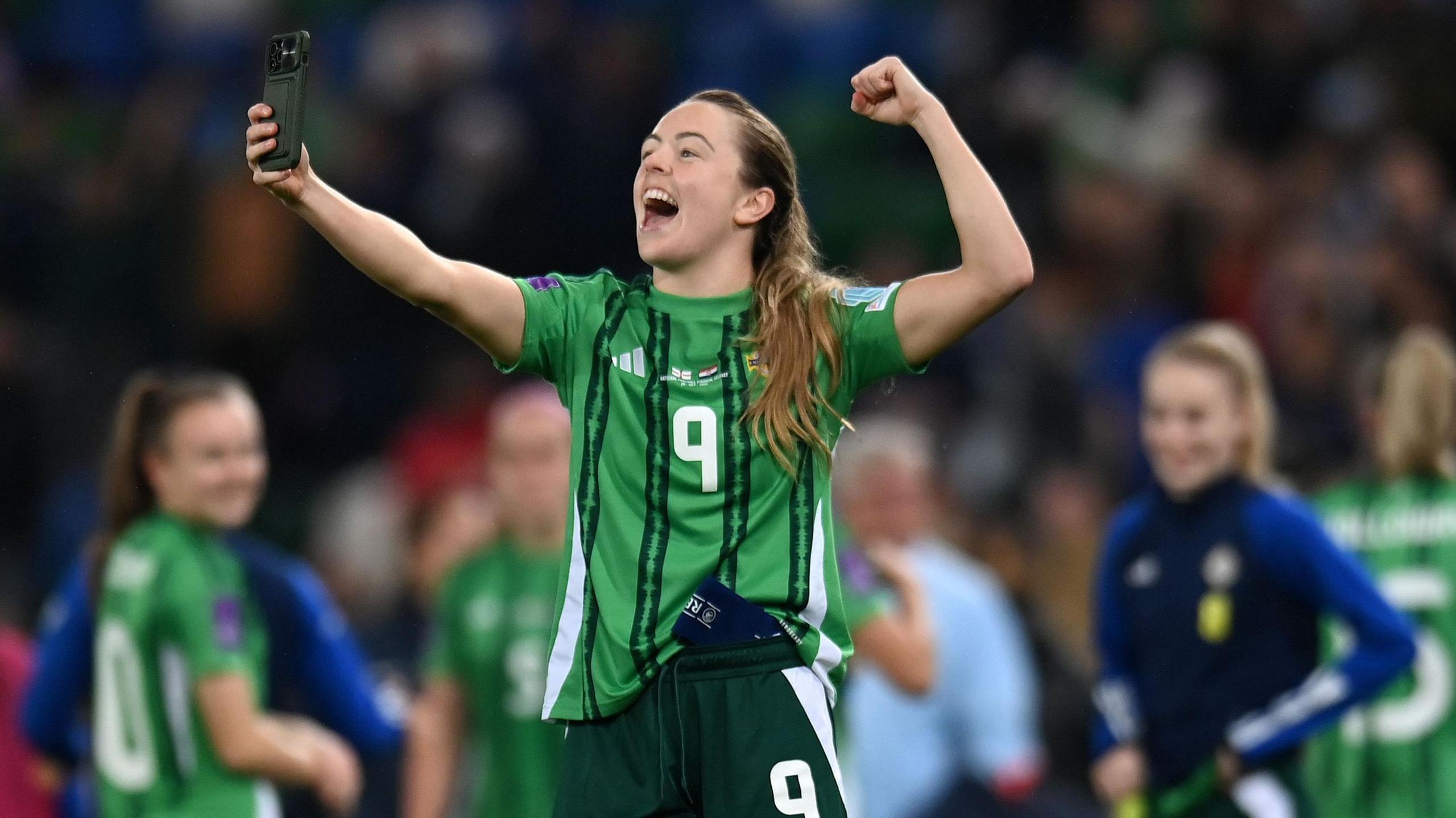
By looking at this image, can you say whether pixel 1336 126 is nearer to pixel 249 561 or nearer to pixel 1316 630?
pixel 1316 630

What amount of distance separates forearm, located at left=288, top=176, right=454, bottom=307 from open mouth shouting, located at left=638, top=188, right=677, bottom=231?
1.37 ft

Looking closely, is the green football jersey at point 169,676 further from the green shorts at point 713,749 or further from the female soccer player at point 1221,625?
the female soccer player at point 1221,625

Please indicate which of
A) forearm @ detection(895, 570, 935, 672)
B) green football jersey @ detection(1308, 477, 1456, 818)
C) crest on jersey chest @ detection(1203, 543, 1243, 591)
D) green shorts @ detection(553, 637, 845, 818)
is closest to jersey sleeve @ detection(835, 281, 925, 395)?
green shorts @ detection(553, 637, 845, 818)

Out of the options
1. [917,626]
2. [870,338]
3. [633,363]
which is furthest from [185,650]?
[870,338]

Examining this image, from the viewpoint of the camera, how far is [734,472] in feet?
11.7

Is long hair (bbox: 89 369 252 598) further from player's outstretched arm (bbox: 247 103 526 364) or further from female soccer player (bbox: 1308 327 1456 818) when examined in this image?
female soccer player (bbox: 1308 327 1456 818)

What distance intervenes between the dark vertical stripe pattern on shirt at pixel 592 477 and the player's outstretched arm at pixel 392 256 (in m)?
0.17

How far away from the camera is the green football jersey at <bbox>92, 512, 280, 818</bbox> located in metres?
5.18

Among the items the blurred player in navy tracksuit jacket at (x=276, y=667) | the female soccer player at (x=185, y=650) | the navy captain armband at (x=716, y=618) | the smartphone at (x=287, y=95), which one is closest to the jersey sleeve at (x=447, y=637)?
the blurred player in navy tracksuit jacket at (x=276, y=667)

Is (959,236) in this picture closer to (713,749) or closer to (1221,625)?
(713,749)

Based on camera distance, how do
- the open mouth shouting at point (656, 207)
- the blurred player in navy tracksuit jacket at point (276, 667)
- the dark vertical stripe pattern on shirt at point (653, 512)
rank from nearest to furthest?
the dark vertical stripe pattern on shirt at point (653, 512) → the open mouth shouting at point (656, 207) → the blurred player in navy tracksuit jacket at point (276, 667)

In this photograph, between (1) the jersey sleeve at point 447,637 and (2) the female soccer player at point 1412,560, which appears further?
(2) the female soccer player at point 1412,560

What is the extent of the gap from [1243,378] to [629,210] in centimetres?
647

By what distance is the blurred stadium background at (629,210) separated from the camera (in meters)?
10.4
